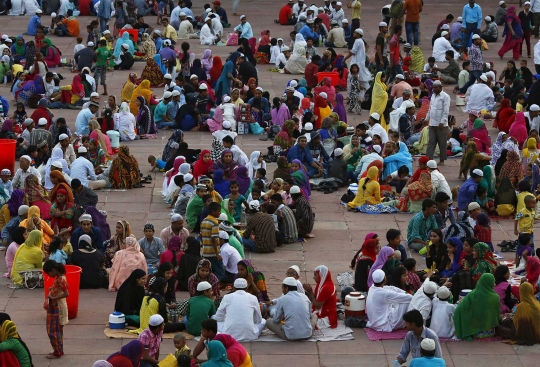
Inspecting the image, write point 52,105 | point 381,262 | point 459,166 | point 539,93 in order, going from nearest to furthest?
point 381,262, point 459,166, point 539,93, point 52,105

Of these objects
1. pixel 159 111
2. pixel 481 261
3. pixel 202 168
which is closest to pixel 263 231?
pixel 202 168

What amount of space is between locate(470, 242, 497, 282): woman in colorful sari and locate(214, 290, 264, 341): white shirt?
117 inches

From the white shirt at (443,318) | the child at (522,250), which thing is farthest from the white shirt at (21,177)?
the child at (522,250)

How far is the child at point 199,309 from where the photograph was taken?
597 inches

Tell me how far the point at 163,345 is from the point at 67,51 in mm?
20001

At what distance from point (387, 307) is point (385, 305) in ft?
0.13

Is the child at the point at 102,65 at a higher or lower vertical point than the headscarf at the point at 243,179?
higher

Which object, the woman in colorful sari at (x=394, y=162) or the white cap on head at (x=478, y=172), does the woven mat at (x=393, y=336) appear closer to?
the white cap on head at (x=478, y=172)

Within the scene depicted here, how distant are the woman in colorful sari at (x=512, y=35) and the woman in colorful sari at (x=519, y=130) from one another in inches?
343

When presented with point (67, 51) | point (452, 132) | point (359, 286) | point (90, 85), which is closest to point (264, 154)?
point (452, 132)

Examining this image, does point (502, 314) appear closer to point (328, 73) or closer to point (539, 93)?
point (539, 93)

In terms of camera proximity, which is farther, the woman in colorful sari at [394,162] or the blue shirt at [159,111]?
the blue shirt at [159,111]

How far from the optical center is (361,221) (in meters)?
20.4

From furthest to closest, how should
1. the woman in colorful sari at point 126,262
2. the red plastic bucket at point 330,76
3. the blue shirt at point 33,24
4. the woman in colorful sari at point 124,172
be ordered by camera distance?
the blue shirt at point 33,24
the red plastic bucket at point 330,76
the woman in colorful sari at point 124,172
the woman in colorful sari at point 126,262
